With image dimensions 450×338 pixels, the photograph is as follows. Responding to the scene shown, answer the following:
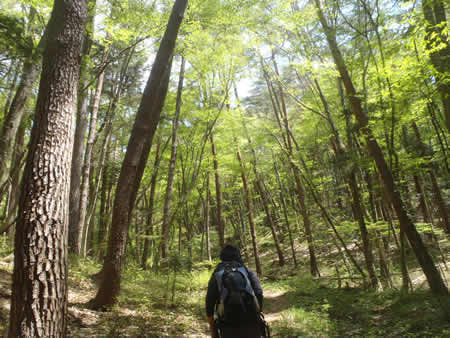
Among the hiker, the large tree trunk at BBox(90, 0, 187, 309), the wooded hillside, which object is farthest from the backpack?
the large tree trunk at BBox(90, 0, 187, 309)

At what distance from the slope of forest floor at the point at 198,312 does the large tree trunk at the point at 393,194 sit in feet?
1.44

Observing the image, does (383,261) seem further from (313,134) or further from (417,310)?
(313,134)

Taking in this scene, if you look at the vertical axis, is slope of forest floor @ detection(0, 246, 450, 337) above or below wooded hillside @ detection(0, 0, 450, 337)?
below

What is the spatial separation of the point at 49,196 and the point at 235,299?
2.21 meters

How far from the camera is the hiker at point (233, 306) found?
2541 millimetres

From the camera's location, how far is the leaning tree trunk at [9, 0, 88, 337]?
2.31 meters

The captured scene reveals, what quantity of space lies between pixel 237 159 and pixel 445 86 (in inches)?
376

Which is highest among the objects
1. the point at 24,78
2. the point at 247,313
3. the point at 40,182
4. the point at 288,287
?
the point at 24,78

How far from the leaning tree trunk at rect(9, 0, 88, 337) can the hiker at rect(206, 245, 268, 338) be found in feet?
5.00

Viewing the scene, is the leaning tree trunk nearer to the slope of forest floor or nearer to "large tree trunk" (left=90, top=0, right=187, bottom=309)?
the slope of forest floor

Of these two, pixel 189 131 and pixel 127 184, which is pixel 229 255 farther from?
pixel 189 131

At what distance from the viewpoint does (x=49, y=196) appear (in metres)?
2.58

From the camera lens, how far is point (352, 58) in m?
6.49

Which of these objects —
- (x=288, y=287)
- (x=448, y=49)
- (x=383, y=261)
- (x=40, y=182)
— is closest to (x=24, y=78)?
(x=40, y=182)
